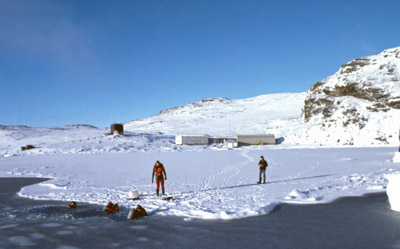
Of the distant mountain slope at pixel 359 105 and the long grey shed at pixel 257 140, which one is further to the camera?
the long grey shed at pixel 257 140

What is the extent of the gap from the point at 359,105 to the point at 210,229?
274ft

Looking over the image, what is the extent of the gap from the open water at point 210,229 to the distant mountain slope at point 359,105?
208ft

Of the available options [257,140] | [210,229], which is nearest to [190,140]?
[257,140]

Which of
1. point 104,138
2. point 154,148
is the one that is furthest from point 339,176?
point 104,138

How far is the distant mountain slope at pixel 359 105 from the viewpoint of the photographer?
6988cm

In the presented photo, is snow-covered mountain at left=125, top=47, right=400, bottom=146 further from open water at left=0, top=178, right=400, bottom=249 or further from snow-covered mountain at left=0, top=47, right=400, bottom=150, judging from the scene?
open water at left=0, top=178, right=400, bottom=249

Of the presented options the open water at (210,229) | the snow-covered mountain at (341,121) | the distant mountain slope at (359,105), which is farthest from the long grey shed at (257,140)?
the open water at (210,229)

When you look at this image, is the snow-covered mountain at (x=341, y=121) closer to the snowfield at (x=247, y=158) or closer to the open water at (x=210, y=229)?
the snowfield at (x=247, y=158)

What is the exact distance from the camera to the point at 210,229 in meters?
9.16

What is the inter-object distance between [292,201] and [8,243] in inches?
414

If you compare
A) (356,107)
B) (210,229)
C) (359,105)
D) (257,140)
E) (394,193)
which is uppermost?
(359,105)

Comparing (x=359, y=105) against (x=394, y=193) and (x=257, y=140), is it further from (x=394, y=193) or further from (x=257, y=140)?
(x=394, y=193)

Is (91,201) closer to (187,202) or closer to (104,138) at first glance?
(187,202)

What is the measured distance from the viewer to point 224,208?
38.7ft
